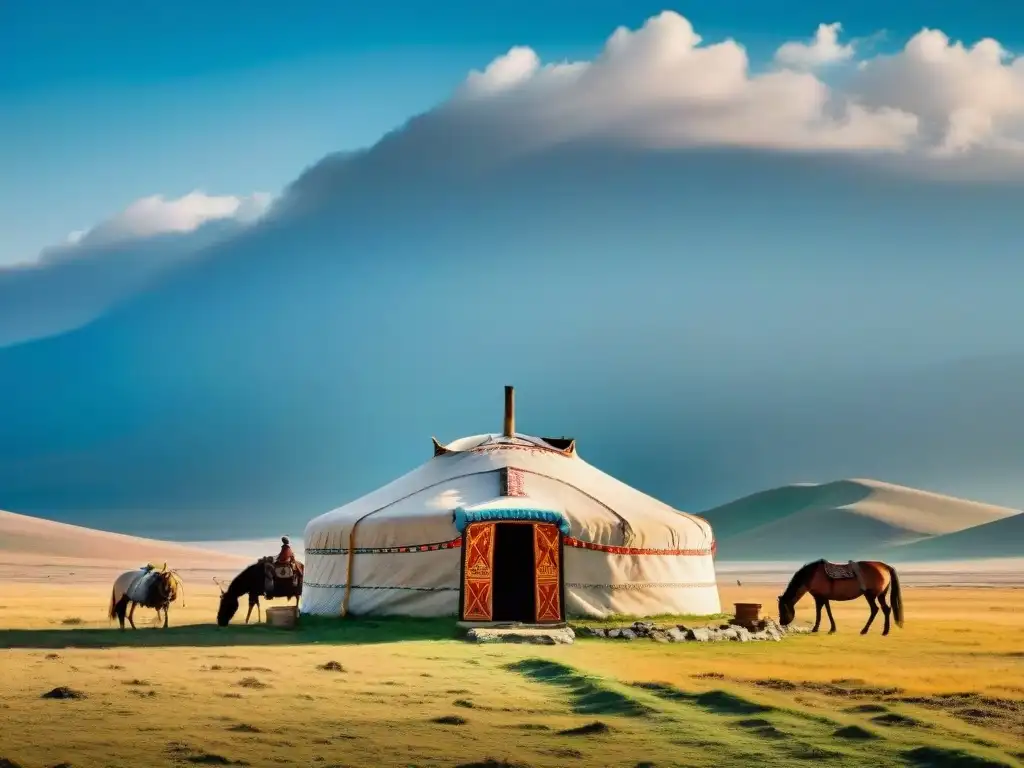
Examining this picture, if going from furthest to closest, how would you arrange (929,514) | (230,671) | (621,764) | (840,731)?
(929,514)
(230,671)
(840,731)
(621,764)

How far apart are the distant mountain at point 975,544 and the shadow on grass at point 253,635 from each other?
8151cm

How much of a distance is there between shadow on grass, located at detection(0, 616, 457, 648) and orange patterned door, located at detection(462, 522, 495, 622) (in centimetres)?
34

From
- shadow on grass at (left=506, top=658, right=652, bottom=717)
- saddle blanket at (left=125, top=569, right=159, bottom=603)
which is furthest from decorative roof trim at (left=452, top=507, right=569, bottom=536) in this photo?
saddle blanket at (left=125, top=569, right=159, bottom=603)

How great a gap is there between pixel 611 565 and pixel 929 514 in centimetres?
10292

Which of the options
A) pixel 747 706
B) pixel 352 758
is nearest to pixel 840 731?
pixel 747 706

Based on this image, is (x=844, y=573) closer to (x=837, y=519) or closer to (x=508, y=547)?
(x=508, y=547)

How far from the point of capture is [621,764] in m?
6.60

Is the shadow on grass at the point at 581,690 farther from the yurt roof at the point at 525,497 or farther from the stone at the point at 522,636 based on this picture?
the yurt roof at the point at 525,497

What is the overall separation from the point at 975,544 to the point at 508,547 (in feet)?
274

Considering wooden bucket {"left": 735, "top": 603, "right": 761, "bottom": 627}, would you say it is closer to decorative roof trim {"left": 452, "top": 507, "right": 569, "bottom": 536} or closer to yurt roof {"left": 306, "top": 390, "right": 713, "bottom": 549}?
yurt roof {"left": 306, "top": 390, "right": 713, "bottom": 549}

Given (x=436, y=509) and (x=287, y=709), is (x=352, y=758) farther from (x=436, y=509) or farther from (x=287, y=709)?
(x=436, y=509)

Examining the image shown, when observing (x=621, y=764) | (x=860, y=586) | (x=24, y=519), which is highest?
(x=24, y=519)

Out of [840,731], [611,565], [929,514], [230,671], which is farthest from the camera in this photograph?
[929,514]

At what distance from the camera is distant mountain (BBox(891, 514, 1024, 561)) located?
90.9 metres
